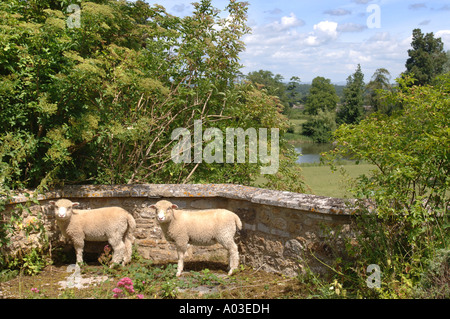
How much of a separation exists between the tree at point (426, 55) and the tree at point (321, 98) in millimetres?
19224

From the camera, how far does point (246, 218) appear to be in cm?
652

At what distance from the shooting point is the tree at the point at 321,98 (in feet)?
228

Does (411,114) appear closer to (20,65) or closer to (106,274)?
(106,274)

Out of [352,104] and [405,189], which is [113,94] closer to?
[405,189]

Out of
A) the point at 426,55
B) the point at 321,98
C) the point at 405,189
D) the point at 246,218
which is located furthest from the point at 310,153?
the point at 321,98

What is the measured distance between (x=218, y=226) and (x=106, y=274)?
Result: 1.78 metres

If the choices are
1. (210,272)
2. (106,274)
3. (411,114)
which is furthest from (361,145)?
(106,274)

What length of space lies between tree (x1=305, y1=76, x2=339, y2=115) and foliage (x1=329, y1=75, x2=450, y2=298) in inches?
2472

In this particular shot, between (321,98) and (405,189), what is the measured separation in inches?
2685

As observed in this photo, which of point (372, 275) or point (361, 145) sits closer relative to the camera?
point (372, 275)

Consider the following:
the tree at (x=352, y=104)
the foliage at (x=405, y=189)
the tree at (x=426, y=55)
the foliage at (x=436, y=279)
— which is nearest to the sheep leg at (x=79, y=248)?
the foliage at (x=405, y=189)

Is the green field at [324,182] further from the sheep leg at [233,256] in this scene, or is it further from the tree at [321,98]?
the tree at [321,98]

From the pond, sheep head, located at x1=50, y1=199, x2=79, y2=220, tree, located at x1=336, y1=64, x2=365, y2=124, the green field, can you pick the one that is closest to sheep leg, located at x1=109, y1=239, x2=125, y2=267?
sheep head, located at x1=50, y1=199, x2=79, y2=220
